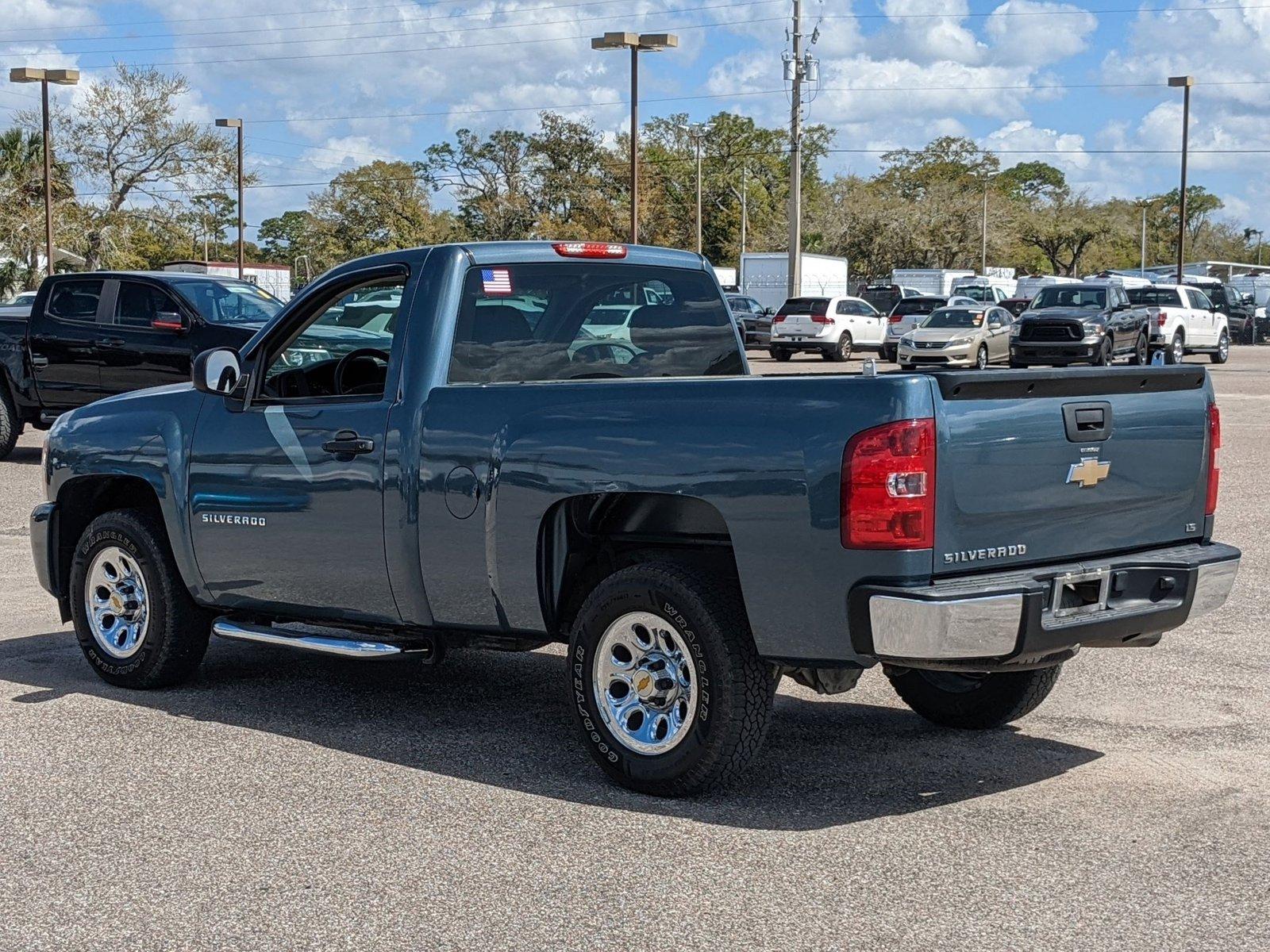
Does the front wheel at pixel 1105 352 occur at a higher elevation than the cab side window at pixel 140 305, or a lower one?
lower

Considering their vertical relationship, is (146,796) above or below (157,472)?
below

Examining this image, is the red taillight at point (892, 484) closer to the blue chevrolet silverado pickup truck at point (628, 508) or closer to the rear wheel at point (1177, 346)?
the blue chevrolet silverado pickup truck at point (628, 508)

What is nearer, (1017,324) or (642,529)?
(642,529)

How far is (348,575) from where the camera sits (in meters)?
6.27

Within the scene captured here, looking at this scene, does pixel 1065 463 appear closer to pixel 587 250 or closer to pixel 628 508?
pixel 628 508

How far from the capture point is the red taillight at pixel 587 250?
6605 mm

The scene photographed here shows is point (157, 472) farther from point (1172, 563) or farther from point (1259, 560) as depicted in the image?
point (1259, 560)

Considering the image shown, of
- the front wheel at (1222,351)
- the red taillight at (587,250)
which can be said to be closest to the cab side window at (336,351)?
the red taillight at (587,250)

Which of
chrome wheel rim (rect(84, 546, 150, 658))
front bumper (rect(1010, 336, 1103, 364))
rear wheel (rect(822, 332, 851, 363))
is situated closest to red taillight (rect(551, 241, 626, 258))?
chrome wheel rim (rect(84, 546, 150, 658))

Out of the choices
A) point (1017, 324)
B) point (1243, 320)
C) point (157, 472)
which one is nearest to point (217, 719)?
point (157, 472)

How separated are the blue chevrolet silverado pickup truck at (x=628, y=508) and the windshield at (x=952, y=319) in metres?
30.6

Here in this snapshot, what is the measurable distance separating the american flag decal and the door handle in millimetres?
728

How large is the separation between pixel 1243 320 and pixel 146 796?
5793 cm

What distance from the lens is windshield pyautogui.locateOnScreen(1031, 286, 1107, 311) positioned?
35125mm
